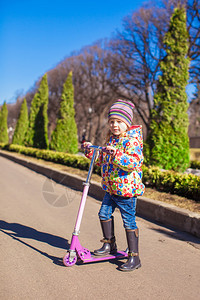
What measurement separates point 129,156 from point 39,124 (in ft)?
62.0

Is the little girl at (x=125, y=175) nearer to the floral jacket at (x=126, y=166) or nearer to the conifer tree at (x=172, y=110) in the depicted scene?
the floral jacket at (x=126, y=166)

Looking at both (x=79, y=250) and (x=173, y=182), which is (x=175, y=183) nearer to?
(x=173, y=182)

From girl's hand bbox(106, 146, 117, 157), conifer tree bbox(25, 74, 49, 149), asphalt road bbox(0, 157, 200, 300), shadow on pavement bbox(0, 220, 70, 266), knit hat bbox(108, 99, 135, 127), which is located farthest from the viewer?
conifer tree bbox(25, 74, 49, 149)

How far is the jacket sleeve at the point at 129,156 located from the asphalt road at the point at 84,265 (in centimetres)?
106

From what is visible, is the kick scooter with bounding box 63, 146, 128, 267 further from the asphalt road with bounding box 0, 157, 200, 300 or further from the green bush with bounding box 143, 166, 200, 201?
the green bush with bounding box 143, 166, 200, 201

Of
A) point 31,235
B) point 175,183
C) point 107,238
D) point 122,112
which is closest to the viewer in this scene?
point 122,112

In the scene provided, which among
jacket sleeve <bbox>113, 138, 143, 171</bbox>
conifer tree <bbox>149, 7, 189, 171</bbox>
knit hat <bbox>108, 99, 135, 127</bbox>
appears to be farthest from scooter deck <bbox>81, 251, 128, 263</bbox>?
conifer tree <bbox>149, 7, 189, 171</bbox>

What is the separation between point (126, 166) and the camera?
2736mm

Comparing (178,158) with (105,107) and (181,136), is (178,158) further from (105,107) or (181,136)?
(105,107)

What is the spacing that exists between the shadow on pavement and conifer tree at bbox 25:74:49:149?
1604cm

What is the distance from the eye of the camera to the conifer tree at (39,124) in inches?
802

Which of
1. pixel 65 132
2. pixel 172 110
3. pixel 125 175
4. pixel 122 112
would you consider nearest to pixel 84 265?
pixel 125 175

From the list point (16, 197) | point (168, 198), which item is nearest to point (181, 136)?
point (168, 198)

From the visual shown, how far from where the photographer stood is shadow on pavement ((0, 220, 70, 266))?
348cm
